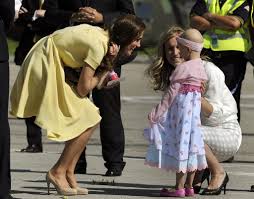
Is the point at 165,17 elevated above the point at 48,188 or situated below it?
below

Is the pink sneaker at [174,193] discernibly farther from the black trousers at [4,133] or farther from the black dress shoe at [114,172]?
the black trousers at [4,133]

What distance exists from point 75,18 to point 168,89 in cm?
126

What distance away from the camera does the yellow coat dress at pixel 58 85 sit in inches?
319

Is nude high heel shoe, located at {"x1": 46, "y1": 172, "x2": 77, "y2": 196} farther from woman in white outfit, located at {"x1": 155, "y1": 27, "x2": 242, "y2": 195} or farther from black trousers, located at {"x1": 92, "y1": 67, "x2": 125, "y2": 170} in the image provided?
black trousers, located at {"x1": 92, "y1": 67, "x2": 125, "y2": 170}

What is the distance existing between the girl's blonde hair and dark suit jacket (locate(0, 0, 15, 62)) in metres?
1.38

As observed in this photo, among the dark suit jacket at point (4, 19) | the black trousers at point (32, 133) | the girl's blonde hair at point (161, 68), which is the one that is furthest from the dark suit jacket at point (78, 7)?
the dark suit jacket at point (4, 19)

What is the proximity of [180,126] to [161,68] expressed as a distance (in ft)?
1.74

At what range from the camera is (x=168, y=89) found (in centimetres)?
835

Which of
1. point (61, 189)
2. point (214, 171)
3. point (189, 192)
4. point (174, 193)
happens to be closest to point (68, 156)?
point (61, 189)

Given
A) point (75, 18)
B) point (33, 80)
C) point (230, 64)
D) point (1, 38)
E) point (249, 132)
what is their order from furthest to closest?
point (249, 132) → point (230, 64) → point (75, 18) → point (33, 80) → point (1, 38)

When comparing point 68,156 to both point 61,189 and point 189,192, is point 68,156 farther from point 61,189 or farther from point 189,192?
point 189,192

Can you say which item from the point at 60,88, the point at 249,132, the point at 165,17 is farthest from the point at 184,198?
the point at 165,17

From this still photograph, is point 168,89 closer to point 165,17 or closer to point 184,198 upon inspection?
point 184,198

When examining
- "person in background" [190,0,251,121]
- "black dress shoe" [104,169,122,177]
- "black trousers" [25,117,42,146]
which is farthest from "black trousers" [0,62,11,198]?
"black trousers" [25,117,42,146]
